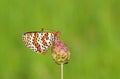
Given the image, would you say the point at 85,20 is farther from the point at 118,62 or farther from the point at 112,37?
the point at 118,62

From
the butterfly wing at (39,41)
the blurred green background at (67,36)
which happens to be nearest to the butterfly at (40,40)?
the butterfly wing at (39,41)

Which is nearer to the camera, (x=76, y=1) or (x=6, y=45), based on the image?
(x=6, y=45)

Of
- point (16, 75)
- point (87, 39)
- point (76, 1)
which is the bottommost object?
point (16, 75)

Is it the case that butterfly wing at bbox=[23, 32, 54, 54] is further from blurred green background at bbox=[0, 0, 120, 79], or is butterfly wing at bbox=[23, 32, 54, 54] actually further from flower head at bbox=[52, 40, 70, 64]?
blurred green background at bbox=[0, 0, 120, 79]

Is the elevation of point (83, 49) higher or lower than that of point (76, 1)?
lower

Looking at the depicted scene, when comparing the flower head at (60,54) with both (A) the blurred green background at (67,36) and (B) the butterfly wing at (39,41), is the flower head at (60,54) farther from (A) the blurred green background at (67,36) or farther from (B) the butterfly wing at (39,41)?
(A) the blurred green background at (67,36)

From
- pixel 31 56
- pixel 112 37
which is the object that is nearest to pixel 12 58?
pixel 31 56

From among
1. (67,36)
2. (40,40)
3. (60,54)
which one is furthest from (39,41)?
(67,36)

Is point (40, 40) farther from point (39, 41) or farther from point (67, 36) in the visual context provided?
point (67, 36)
